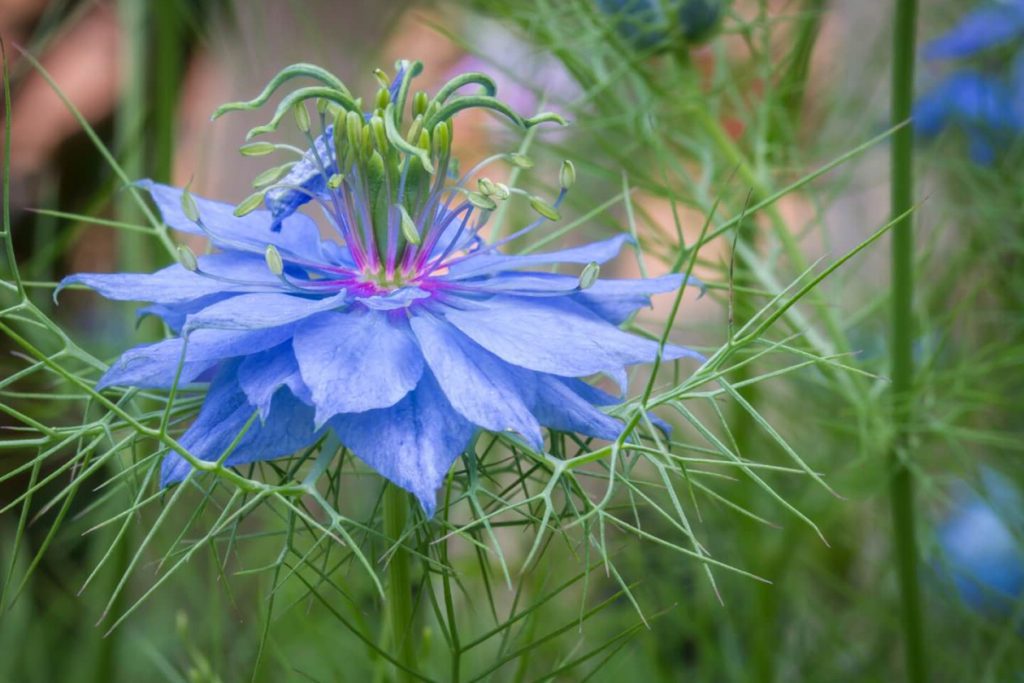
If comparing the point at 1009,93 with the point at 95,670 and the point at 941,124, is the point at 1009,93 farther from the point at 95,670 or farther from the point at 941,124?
the point at 95,670

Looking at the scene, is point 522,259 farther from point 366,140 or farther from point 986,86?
point 986,86

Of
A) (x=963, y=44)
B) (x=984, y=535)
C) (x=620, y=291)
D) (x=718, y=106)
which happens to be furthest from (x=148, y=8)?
(x=984, y=535)

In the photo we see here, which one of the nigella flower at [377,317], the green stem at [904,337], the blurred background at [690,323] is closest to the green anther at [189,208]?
the nigella flower at [377,317]

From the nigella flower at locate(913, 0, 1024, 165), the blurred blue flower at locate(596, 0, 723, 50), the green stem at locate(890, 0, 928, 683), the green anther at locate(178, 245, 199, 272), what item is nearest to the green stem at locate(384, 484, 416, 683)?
the green anther at locate(178, 245, 199, 272)

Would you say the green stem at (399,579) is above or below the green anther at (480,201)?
below

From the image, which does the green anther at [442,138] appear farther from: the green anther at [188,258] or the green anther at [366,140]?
the green anther at [188,258]

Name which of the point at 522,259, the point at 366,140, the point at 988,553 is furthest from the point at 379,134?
the point at 988,553
